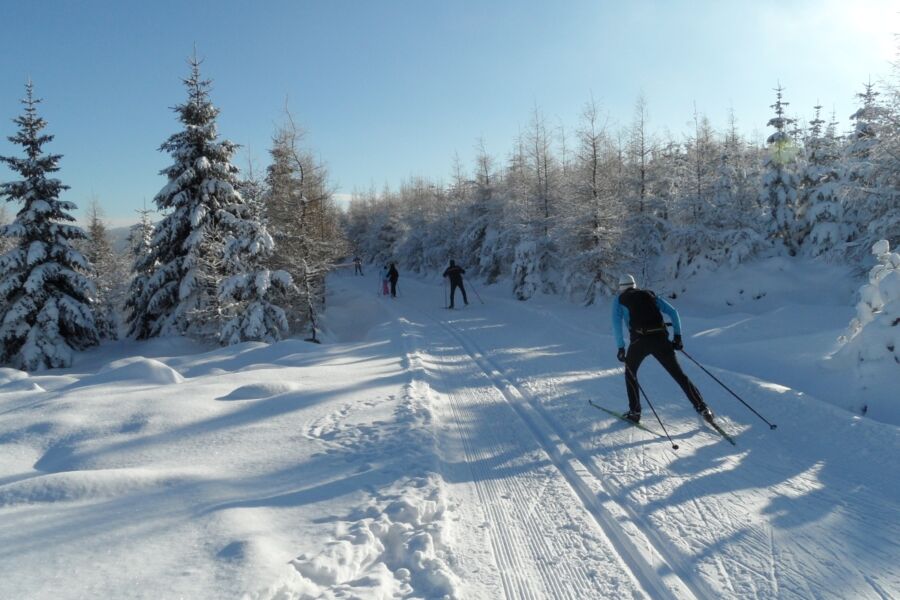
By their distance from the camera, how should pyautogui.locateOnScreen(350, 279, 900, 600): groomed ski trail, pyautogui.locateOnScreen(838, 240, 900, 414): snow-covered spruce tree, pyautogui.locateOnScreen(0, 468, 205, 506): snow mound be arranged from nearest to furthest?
pyautogui.locateOnScreen(350, 279, 900, 600): groomed ski trail → pyautogui.locateOnScreen(0, 468, 205, 506): snow mound → pyautogui.locateOnScreen(838, 240, 900, 414): snow-covered spruce tree

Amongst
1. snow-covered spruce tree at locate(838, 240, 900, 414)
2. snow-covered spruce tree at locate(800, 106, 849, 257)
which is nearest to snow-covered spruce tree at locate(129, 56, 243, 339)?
snow-covered spruce tree at locate(838, 240, 900, 414)

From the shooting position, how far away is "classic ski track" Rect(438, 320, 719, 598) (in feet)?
10.4

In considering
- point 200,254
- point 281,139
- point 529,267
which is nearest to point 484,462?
point 200,254

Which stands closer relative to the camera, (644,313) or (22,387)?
(644,313)

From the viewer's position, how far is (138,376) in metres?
8.27

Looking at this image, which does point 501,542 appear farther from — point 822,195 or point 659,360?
point 822,195

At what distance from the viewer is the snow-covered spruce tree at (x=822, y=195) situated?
68.9 ft

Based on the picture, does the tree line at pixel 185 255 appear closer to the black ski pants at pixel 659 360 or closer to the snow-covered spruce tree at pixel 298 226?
the snow-covered spruce tree at pixel 298 226

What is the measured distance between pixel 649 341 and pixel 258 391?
18.4 ft

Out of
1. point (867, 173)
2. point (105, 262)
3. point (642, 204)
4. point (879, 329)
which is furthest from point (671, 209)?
point (105, 262)

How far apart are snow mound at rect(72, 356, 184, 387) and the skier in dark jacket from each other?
7.35 metres

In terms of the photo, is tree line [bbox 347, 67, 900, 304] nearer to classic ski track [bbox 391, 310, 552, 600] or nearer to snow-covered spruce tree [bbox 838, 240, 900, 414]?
snow-covered spruce tree [bbox 838, 240, 900, 414]

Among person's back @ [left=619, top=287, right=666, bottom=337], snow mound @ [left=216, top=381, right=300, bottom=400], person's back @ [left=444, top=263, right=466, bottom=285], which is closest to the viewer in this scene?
person's back @ [left=619, top=287, right=666, bottom=337]

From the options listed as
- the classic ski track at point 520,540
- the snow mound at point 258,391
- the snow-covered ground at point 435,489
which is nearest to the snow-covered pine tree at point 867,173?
the snow-covered ground at point 435,489
